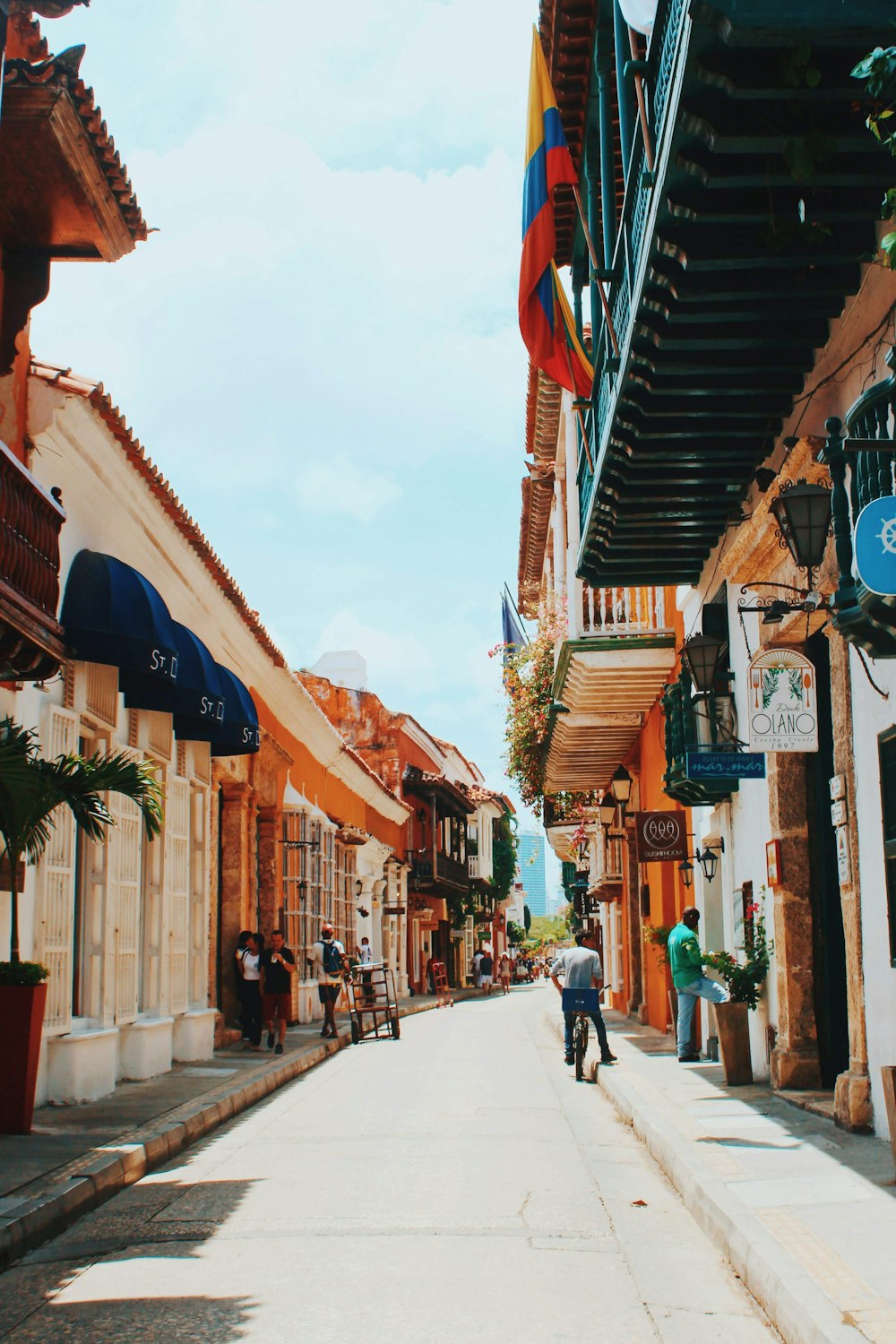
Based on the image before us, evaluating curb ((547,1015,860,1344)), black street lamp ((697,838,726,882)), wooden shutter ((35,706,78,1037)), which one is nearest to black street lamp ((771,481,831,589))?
curb ((547,1015,860,1344))

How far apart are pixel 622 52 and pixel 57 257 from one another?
4844 millimetres

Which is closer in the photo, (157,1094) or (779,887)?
(779,887)

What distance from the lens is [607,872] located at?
26875mm

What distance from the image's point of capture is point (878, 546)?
595 cm

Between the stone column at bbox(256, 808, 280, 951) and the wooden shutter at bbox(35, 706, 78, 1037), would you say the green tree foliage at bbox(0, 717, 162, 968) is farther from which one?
the stone column at bbox(256, 808, 280, 951)

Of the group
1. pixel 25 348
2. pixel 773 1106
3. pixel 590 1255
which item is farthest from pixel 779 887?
pixel 25 348

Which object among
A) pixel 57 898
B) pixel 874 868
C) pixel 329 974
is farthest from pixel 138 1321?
pixel 329 974

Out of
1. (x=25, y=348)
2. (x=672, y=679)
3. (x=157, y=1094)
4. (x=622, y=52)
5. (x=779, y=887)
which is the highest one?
(x=622, y=52)

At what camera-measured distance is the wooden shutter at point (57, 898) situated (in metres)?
11.5

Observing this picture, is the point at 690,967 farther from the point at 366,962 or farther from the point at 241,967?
the point at 366,962

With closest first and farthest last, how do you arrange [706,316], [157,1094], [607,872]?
[706,316], [157,1094], [607,872]

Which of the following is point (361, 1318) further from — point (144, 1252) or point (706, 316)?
point (706, 316)

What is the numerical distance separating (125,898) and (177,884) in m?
2.41

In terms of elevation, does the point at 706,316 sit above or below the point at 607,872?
above
